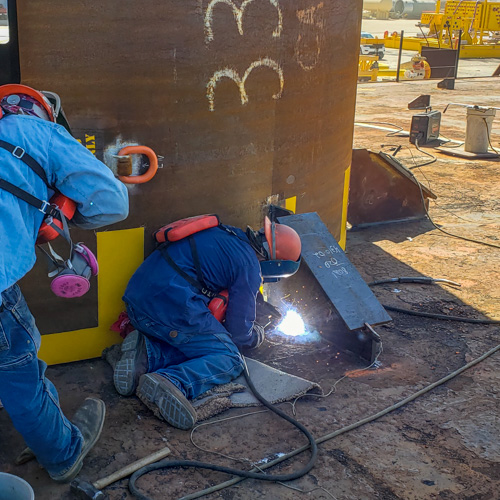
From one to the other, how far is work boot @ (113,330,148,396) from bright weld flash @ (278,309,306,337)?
122 cm

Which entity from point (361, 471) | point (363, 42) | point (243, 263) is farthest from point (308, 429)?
point (363, 42)

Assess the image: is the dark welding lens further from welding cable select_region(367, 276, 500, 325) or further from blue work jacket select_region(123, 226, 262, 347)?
welding cable select_region(367, 276, 500, 325)

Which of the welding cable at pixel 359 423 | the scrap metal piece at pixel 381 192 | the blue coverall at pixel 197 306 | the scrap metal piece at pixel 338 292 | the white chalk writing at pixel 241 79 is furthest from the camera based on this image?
the scrap metal piece at pixel 381 192

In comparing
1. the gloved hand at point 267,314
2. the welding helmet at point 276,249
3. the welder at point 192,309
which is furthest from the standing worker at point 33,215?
the gloved hand at point 267,314

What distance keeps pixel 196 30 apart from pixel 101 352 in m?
2.25

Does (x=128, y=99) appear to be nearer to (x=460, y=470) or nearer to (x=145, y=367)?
(x=145, y=367)

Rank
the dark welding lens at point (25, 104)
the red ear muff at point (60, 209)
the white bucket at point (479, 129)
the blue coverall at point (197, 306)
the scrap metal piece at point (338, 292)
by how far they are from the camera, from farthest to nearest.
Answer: the white bucket at point (479, 129)
the scrap metal piece at point (338, 292)
the blue coverall at point (197, 306)
the dark welding lens at point (25, 104)
the red ear muff at point (60, 209)

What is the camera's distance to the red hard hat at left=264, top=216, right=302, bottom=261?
4.57m

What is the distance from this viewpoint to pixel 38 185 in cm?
294

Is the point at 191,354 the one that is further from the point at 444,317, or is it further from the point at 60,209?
the point at 444,317

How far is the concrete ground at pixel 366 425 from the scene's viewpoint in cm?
343

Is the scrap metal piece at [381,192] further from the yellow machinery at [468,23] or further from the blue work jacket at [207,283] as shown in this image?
the yellow machinery at [468,23]

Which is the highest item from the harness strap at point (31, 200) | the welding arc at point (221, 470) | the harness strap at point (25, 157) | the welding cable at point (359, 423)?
the harness strap at point (25, 157)

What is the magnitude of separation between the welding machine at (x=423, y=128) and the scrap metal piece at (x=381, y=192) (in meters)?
4.22
